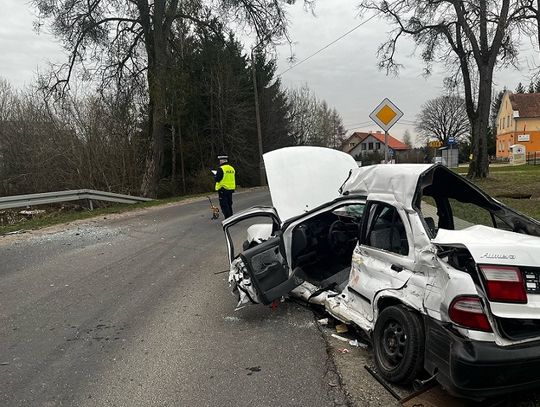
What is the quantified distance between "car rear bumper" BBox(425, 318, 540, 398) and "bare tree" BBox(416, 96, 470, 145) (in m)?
81.3

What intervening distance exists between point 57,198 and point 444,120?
256 ft

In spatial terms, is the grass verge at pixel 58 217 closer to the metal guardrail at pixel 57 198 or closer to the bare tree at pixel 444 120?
the metal guardrail at pixel 57 198

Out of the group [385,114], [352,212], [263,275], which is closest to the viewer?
[263,275]

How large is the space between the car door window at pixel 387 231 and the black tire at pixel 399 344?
0.51 metres

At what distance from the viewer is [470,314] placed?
113 inches

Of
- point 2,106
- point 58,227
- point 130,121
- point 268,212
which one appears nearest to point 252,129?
point 130,121

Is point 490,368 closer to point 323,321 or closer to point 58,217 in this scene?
point 323,321

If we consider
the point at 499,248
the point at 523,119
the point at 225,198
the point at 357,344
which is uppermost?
the point at 523,119

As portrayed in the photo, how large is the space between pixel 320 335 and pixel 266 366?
0.89 metres

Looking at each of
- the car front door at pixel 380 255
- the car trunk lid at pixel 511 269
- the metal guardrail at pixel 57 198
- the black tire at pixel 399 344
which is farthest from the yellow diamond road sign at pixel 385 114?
the metal guardrail at pixel 57 198

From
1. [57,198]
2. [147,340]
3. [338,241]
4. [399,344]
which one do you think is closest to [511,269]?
[399,344]

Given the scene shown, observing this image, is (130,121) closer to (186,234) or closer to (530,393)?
(186,234)

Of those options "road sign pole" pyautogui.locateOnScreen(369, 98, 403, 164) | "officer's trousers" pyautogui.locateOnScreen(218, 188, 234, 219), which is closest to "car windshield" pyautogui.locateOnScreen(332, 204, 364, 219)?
"road sign pole" pyautogui.locateOnScreen(369, 98, 403, 164)

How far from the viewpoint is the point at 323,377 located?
145 inches
